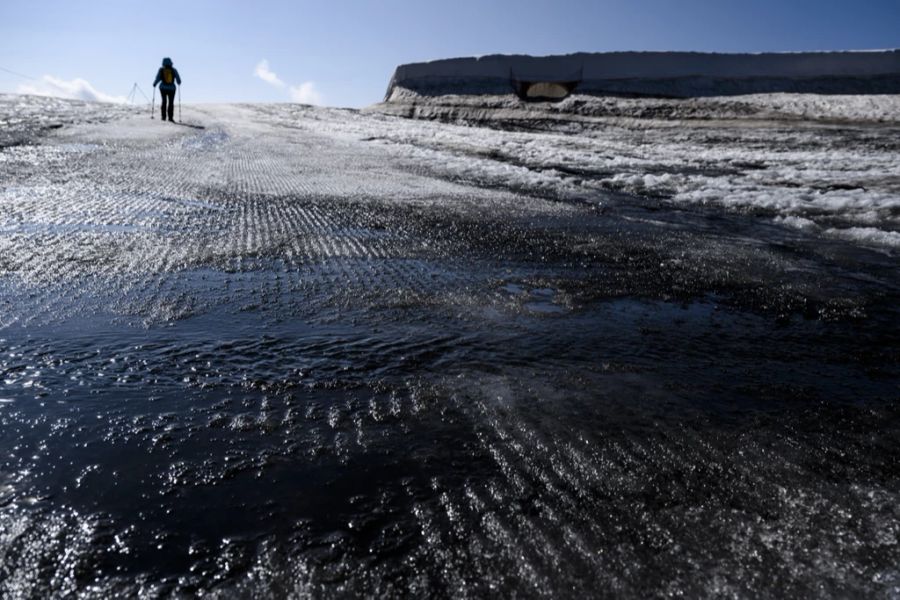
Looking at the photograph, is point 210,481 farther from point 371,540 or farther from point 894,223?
point 894,223

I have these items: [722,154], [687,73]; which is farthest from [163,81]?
[687,73]

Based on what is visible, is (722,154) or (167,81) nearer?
(722,154)

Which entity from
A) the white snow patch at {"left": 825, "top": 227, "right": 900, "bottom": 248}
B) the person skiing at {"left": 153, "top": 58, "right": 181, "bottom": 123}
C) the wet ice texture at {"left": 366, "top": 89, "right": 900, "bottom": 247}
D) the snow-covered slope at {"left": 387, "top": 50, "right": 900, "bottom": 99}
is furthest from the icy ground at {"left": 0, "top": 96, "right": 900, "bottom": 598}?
the snow-covered slope at {"left": 387, "top": 50, "right": 900, "bottom": 99}

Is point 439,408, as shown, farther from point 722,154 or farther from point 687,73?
point 687,73

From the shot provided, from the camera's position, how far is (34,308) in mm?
2131

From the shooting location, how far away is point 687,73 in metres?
21.6

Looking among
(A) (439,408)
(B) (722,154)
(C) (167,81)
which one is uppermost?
(C) (167,81)

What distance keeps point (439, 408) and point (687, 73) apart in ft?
75.4

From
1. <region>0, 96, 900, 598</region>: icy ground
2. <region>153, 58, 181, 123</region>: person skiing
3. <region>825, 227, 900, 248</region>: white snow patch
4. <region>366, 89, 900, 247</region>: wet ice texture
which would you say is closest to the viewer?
<region>0, 96, 900, 598</region>: icy ground

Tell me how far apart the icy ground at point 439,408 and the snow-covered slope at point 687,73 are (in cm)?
1844

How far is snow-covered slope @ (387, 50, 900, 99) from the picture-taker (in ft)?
62.3

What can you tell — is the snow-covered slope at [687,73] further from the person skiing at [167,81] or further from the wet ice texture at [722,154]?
the person skiing at [167,81]

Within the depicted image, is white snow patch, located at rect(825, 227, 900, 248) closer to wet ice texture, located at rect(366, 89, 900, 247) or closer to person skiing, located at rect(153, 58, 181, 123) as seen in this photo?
wet ice texture, located at rect(366, 89, 900, 247)

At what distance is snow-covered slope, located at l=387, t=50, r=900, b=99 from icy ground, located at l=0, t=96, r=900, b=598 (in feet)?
60.5
